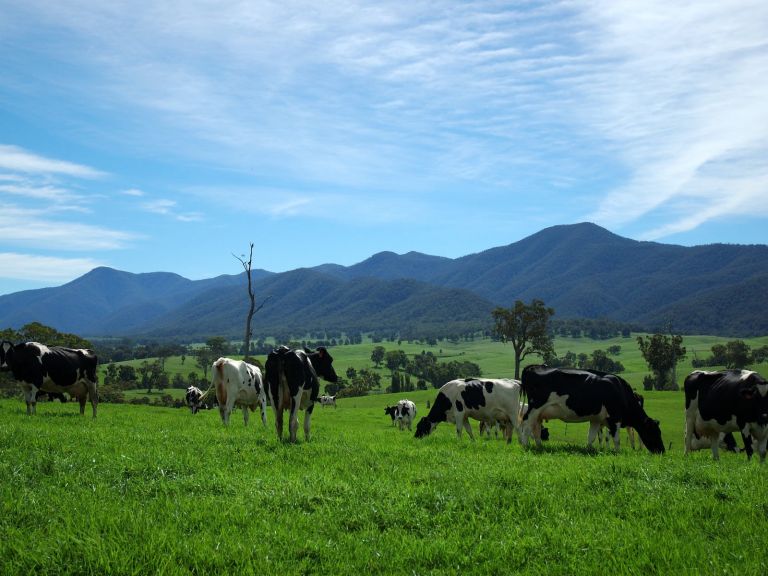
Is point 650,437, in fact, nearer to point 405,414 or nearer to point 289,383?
point 289,383

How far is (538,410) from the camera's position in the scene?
18.0 m

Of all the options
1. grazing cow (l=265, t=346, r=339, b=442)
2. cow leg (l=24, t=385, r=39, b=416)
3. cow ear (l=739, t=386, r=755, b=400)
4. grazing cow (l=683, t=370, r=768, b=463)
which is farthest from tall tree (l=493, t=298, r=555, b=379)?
grazing cow (l=265, t=346, r=339, b=442)

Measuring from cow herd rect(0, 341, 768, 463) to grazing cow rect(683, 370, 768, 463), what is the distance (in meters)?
0.02

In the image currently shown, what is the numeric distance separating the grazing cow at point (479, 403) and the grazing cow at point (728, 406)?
7.91 meters

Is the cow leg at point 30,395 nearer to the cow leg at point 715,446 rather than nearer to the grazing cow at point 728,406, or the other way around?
the grazing cow at point 728,406

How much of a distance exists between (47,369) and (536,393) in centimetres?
1793

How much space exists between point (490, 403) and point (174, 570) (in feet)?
67.3

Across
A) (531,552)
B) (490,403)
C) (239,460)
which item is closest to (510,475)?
(531,552)

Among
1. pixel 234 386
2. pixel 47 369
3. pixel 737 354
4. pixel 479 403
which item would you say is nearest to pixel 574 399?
pixel 479 403

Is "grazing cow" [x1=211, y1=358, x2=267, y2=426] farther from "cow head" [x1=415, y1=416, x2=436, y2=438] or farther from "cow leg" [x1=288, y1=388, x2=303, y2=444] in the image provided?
"cow leg" [x1=288, y1=388, x2=303, y2=444]

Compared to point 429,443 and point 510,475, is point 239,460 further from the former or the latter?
point 429,443

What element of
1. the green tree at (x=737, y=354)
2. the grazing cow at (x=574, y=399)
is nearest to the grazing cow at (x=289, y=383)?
the grazing cow at (x=574, y=399)

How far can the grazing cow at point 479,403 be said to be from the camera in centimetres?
2514

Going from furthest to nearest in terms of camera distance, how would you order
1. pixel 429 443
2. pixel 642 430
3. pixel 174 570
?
pixel 642 430 < pixel 429 443 < pixel 174 570
